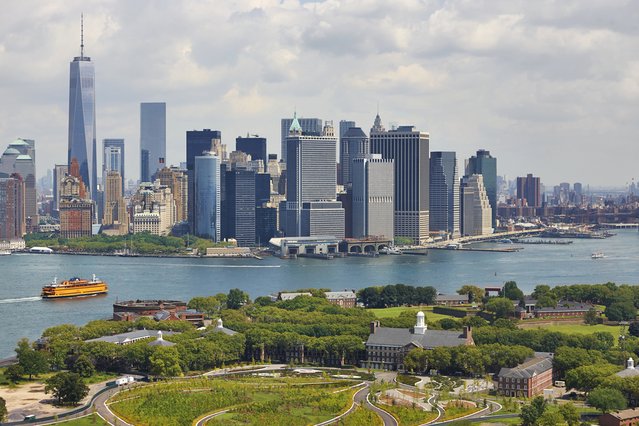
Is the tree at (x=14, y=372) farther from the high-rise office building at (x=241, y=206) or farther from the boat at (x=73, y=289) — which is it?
the high-rise office building at (x=241, y=206)

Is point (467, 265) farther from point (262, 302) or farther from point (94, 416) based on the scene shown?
point (94, 416)

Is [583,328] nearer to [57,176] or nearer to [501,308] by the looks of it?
[501,308]

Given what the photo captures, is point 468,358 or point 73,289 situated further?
point 73,289

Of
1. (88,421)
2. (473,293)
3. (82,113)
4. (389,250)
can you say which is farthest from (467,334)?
(82,113)

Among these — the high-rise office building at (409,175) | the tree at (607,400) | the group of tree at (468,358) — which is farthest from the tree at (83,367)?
the high-rise office building at (409,175)

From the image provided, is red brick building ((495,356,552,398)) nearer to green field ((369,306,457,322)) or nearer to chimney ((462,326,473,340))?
chimney ((462,326,473,340))

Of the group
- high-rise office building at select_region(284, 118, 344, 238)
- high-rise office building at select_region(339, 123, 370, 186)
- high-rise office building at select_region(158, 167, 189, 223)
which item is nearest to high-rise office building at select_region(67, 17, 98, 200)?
high-rise office building at select_region(158, 167, 189, 223)
